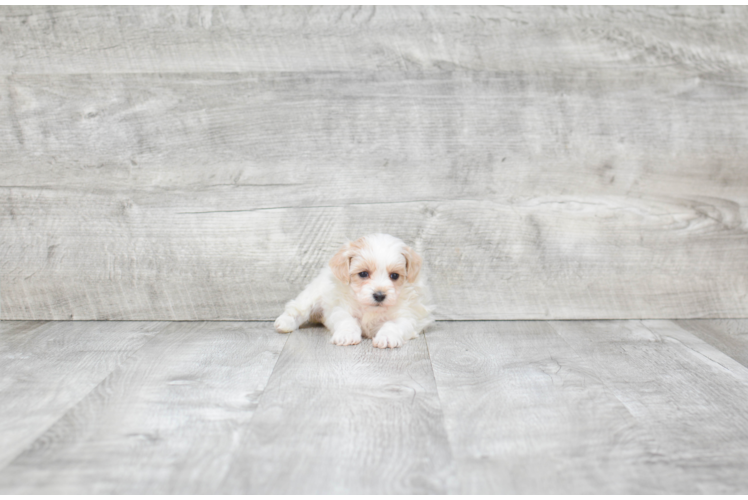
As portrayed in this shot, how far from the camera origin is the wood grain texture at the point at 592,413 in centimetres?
108

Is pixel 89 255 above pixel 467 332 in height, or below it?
above

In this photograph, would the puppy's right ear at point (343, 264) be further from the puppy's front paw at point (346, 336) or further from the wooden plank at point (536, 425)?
the wooden plank at point (536, 425)

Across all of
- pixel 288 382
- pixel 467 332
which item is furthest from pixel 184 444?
pixel 467 332

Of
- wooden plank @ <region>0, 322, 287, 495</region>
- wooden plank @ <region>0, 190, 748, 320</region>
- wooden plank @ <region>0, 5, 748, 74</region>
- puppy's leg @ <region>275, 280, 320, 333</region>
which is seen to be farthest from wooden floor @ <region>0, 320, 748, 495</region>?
wooden plank @ <region>0, 5, 748, 74</region>

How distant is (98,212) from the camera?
2348 millimetres

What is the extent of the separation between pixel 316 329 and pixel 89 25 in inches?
55.5

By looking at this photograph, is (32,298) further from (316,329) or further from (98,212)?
(316,329)

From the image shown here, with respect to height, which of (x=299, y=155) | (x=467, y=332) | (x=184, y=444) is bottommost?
(x=467, y=332)

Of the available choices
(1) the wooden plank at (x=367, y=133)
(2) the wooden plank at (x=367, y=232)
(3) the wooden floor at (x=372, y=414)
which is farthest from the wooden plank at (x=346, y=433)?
(1) the wooden plank at (x=367, y=133)

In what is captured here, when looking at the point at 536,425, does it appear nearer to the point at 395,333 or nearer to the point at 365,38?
the point at 395,333

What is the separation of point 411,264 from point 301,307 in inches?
17.2

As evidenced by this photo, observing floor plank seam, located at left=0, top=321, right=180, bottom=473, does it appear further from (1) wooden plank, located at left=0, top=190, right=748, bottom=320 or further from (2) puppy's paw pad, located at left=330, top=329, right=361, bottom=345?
(2) puppy's paw pad, located at left=330, top=329, right=361, bottom=345

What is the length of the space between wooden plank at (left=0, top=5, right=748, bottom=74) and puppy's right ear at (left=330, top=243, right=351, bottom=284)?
722mm

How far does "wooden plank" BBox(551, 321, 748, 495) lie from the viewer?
111 cm
